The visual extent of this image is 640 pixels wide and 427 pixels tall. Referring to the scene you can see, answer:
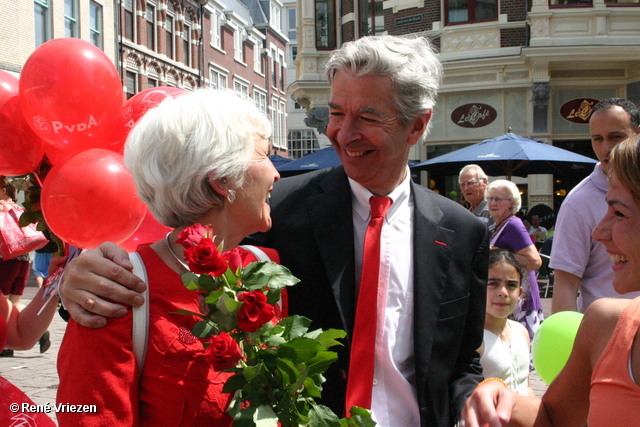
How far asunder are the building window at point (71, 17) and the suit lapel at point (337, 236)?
65.0 feet

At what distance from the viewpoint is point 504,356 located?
3.39 m

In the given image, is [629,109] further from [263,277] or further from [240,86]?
[240,86]

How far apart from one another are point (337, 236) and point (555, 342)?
1.10 meters

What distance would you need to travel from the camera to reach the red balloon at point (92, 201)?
2428 mm

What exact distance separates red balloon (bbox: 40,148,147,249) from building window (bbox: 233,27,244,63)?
1410 inches

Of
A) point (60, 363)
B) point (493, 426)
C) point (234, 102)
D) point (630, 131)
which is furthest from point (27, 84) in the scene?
point (630, 131)

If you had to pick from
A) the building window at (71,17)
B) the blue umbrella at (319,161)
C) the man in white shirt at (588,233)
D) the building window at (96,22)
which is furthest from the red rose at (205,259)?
the building window at (96,22)

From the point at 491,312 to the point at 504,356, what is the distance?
268mm

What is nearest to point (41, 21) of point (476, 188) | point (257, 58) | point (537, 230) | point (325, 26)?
point (325, 26)

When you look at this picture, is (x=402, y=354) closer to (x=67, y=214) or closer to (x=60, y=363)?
(x=60, y=363)

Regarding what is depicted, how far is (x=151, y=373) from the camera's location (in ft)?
4.89

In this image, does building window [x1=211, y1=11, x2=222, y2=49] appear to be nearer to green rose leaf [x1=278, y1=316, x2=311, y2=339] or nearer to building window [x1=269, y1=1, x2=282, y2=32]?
building window [x1=269, y1=1, x2=282, y2=32]

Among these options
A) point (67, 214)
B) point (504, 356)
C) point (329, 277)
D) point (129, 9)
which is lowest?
point (504, 356)

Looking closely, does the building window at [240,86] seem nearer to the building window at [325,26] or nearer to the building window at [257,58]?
the building window at [257,58]
